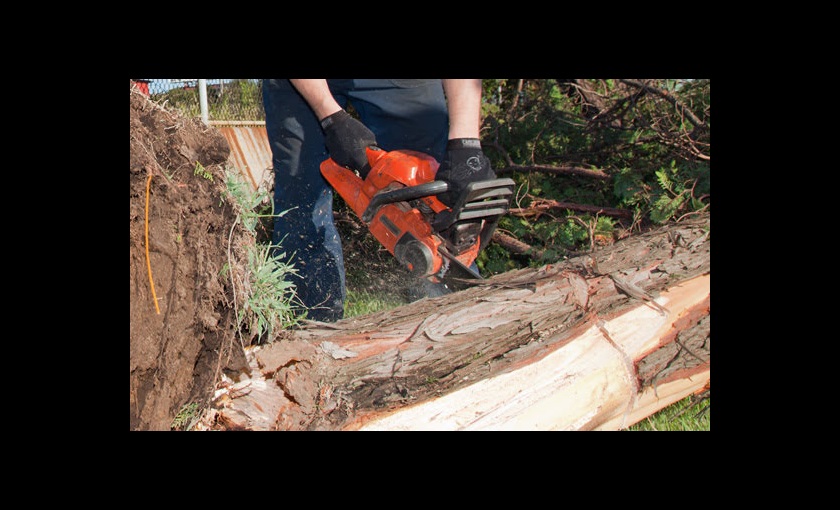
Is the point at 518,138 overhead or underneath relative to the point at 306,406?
overhead

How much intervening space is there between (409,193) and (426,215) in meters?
0.17

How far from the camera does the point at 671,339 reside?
9.18ft

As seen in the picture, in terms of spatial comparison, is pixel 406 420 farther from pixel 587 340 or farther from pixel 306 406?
pixel 587 340

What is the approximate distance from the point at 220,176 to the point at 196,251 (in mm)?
393

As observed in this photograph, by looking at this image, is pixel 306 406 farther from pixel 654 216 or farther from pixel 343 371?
pixel 654 216

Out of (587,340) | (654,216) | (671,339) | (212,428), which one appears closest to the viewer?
(212,428)

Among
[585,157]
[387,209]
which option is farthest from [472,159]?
[585,157]

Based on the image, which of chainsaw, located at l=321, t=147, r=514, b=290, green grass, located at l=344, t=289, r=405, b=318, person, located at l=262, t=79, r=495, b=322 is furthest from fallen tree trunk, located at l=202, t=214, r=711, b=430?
green grass, located at l=344, t=289, r=405, b=318

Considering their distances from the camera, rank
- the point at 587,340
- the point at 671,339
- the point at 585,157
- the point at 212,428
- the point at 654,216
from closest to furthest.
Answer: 1. the point at 212,428
2. the point at 587,340
3. the point at 671,339
4. the point at 654,216
5. the point at 585,157

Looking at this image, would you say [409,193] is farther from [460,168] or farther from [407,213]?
[460,168]

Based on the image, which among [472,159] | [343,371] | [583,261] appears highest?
[472,159]

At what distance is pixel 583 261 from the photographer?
9.38 ft

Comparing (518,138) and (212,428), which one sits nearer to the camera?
(212,428)

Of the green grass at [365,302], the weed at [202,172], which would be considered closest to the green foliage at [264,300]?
the weed at [202,172]
